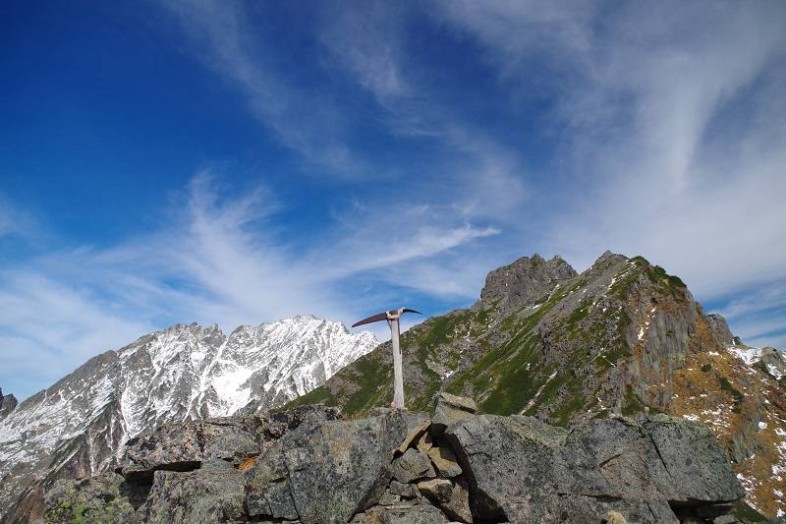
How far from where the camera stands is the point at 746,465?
97938 mm

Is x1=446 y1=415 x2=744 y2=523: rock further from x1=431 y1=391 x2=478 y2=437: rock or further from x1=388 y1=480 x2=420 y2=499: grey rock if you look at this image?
x1=388 y1=480 x2=420 y2=499: grey rock

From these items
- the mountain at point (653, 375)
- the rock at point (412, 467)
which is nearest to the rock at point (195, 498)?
the rock at point (412, 467)

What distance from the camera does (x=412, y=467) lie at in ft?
60.2

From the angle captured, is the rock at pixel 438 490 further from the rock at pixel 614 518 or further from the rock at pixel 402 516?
the rock at pixel 614 518

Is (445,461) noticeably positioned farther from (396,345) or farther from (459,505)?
(396,345)

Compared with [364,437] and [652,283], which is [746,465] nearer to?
[652,283]

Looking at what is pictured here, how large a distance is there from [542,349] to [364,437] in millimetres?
177032

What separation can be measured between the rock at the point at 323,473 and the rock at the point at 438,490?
4.42 ft

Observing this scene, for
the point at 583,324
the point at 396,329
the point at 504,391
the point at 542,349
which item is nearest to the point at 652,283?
the point at 583,324

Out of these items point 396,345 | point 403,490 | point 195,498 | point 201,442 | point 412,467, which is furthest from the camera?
point 396,345

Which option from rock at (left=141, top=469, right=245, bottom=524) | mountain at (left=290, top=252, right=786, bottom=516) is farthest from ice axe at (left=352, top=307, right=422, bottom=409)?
mountain at (left=290, top=252, right=786, bottom=516)

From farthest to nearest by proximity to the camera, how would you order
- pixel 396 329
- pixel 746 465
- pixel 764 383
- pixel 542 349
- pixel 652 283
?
1. pixel 542 349
2. pixel 652 283
3. pixel 764 383
4. pixel 746 465
5. pixel 396 329

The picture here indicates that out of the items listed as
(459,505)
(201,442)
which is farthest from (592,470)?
(201,442)

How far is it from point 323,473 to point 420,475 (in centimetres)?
381
